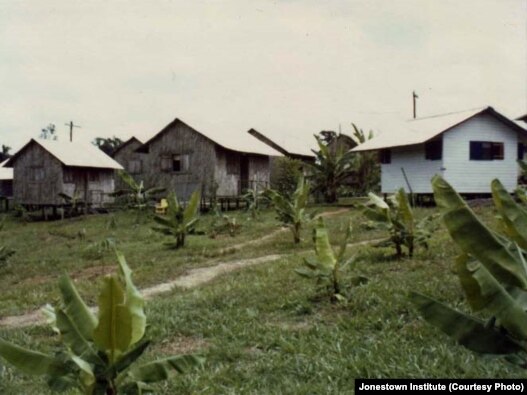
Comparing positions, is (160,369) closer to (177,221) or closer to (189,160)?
(177,221)

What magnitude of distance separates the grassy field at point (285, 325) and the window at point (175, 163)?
1713cm

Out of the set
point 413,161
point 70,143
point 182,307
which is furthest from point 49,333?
point 70,143

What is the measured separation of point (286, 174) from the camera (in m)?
34.3

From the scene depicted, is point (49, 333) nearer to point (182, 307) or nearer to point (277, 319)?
point (182, 307)

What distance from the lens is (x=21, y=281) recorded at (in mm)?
14648

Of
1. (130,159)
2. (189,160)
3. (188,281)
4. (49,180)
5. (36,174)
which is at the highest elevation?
(130,159)

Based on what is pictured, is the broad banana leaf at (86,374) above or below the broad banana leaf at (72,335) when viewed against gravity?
below

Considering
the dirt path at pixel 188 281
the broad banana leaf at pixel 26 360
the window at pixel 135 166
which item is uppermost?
the window at pixel 135 166

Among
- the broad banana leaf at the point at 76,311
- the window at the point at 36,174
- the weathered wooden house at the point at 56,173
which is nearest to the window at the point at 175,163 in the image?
the weathered wooden house at the point at 56,173

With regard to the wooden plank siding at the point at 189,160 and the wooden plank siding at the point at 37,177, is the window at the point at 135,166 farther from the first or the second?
the wooden plank siding at the point at 37,177

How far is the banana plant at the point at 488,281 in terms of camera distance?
3.09 meters

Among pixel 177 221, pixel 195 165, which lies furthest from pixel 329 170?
pixel 177 221

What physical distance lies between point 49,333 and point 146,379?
505 cm

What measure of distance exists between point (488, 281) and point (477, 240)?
24cm
